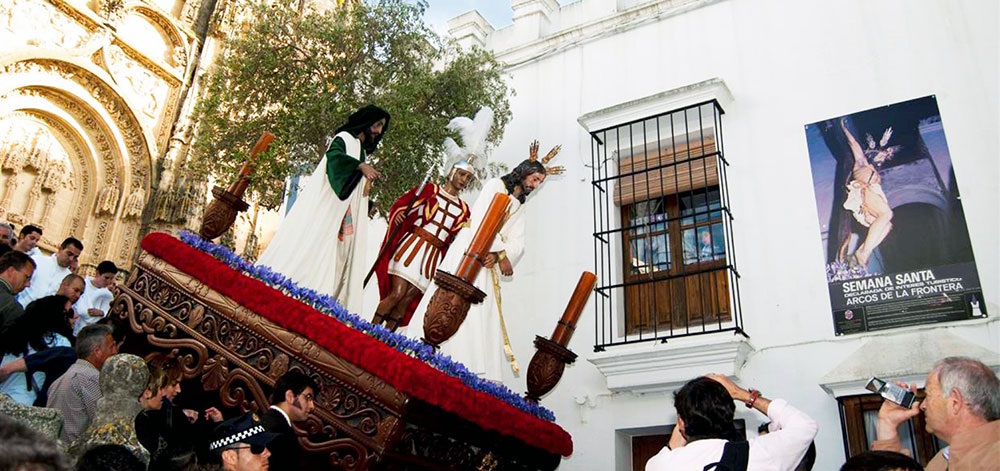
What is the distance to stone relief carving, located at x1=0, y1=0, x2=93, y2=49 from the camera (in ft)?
36.0

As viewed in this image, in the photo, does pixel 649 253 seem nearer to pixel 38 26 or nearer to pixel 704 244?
pixel 704 244

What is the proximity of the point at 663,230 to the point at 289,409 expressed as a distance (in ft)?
16.5

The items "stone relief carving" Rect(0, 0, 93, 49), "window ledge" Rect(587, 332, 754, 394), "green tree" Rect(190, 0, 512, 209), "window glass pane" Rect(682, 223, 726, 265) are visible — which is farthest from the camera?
"stone relief carving" Rect(0, 0, 93, 49)

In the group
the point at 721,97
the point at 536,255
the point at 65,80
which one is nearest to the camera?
the point at 721,97

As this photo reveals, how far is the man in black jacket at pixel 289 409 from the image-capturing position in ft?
10.4

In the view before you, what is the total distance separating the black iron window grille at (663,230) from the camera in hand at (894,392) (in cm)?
355

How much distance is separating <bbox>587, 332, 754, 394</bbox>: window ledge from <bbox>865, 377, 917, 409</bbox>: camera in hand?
322 centimetres

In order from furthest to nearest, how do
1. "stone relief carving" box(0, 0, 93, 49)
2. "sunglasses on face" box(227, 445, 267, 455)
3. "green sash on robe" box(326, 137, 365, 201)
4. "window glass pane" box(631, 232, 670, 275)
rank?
"stone relief carving" box(0, 0, 93, 49)
"window glass pane" box(631, 232, 670, 275)
"green sash on robe" box(326, 137, 365, 201)
"sunglasses on face" box(227, 445, 267, 455)

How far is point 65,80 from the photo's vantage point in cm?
1199

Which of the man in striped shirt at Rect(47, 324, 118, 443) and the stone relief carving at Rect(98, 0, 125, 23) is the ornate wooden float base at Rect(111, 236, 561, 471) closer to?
the man in striped shirt at Rect(47, 324, 118, 443)

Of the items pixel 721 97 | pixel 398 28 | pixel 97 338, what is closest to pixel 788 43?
pixel 721 97

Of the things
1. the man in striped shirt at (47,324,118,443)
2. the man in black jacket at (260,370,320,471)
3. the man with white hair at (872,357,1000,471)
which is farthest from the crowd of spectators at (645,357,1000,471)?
the man in striped shirt at (47,324,118,443)

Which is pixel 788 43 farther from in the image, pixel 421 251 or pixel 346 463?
pixel 346 463

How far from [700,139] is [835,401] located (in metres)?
3.06
